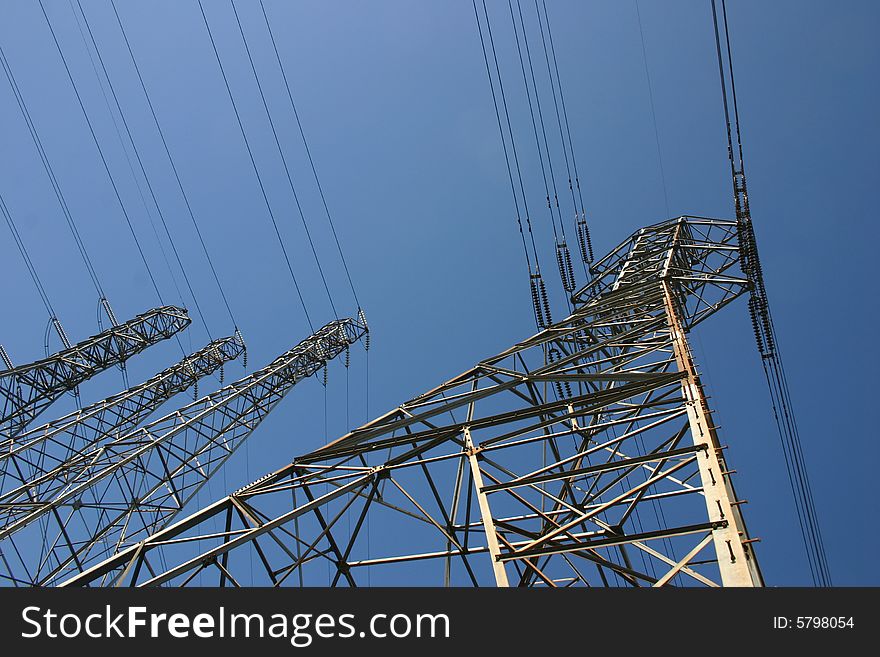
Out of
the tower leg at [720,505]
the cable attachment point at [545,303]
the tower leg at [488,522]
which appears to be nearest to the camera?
the tower leg at [720,505]

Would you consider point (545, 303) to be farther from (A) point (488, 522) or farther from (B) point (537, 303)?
(A) point (488, 522)

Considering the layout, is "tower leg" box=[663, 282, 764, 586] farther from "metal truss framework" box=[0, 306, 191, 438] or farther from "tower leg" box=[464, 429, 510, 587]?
"metal truss framework" box=[0, 306, 191, 438]

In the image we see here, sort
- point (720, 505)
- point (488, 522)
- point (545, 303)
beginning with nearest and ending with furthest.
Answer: point (720, 505) < point (488, 522) < point (545, 303)

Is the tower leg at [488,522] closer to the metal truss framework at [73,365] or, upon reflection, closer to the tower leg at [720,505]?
the tower leg at [720,505]

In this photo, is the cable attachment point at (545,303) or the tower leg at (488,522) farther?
the cable attachment point at (545,303)

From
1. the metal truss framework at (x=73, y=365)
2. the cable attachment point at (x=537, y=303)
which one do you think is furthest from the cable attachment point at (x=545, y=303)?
the metal truss framework at (x=73, y=365)

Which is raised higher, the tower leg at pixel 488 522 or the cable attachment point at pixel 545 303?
the cable attachment point at pixel 545 303

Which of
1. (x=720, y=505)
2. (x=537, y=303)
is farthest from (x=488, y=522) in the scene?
(x=537, y=303)

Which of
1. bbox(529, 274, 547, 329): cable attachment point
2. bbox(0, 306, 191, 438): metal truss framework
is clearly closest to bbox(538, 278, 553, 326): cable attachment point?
bbox(529, 274, 547, 329): cable attachment point

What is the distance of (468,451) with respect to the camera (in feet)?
32.5

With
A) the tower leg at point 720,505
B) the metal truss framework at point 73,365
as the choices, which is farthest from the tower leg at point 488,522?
the metal truss framework at point 73,365

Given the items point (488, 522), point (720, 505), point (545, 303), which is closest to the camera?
point (720, 505)

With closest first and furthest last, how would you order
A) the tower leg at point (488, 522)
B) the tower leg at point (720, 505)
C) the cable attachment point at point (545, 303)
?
the tower leg at point (720, 505)
the tower leg at point (488, 522)
the cable attachment point at point (545, 303)

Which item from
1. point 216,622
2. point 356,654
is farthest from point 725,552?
point 216,622
